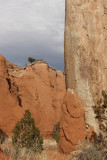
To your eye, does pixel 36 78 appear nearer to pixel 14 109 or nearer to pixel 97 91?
pixel 14 109

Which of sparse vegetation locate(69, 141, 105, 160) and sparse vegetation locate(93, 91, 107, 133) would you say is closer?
sparse vegetation locate(69, 141, 105, 160)

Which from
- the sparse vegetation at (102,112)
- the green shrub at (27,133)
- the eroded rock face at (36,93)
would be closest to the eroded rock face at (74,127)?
the sparse vegetation at (102,112)

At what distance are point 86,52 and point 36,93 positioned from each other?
1341cm

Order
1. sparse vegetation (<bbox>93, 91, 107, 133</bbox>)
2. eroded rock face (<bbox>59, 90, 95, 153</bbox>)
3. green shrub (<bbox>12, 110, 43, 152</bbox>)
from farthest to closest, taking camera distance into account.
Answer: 1. green shrub (<bbox>12, 110, 43, 152</bbox>)
2. eroded rock face (<bbox>59, 90, 95, 153</bbox>)
3. sparse vegetation (<bbox>93, 91, 107, 133</bbox>)

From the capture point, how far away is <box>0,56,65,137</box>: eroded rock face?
17672mm

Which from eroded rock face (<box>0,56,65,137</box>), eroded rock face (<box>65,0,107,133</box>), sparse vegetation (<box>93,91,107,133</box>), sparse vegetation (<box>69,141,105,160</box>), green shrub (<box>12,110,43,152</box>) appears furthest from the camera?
eroded rock face (<box>0,56,65,137</box>)

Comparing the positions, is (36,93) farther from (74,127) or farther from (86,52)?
(86,52)

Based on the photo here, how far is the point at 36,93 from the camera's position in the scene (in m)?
21.4

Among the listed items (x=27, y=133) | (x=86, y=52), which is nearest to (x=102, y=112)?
(x=86, y=52)

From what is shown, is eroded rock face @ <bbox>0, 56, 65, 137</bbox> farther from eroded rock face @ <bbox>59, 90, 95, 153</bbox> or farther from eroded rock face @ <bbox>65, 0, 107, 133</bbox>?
eroded rock face @ <bbox>65, 0, 107, 133</bbox>

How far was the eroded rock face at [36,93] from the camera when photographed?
58.0 ft

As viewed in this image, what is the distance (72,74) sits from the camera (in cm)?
875

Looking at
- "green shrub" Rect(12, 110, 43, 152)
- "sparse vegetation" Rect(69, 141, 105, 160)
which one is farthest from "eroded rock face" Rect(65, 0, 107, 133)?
"green shrub" Rect(12, 110, 43, 152)

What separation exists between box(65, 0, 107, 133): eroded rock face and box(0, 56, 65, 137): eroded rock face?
9.52 m
